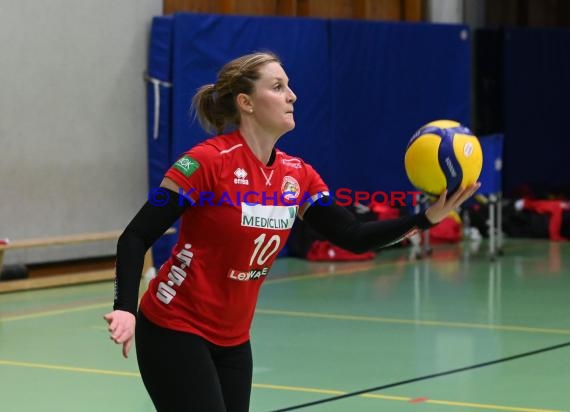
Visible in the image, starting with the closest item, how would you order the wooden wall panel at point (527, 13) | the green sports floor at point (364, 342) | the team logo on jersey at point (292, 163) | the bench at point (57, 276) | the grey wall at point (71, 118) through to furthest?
1. the team logo on jersey at point (292, 163)
2. the green sports floor at point (364, 342)
3. the bench at point (57, 276)
4. the grey wall at point (71, 118)
5. the wooden wall panel at point (527, 13)

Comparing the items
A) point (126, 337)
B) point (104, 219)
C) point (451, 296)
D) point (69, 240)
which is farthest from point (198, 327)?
point (104, 219)

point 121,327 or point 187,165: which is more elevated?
point 187,165

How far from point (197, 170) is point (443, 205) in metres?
0.87

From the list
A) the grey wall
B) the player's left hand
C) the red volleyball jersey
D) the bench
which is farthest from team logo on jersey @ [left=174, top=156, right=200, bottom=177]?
the grey wall

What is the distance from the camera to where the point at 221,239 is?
3.94 meters

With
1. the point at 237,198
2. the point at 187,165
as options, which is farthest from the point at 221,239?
the point at 187,165

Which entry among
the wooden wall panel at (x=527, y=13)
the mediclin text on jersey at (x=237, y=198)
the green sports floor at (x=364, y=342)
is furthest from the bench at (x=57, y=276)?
the wooden wall panel at (x=527, y=13)

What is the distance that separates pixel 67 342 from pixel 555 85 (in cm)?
1178

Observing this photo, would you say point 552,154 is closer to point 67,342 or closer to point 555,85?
point 555,85

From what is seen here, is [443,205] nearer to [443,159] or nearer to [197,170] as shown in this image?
[443,159]

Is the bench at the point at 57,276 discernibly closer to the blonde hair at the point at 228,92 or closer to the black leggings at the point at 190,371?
the blonde hair at the point at 228,92

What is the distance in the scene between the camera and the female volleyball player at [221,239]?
3.82 meters

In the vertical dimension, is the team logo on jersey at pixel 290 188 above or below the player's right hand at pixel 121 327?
above

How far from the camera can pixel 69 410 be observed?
21.0 ft
